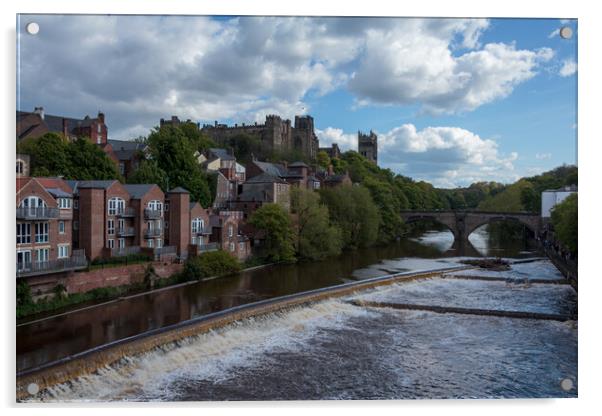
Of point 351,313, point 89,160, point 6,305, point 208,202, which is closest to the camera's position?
point 6,305

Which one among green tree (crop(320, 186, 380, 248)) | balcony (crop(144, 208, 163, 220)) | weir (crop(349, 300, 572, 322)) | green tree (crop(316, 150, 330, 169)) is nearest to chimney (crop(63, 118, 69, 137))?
balcony (crop(144, 208, 163, 220))

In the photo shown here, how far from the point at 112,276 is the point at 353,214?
19531 millimetres

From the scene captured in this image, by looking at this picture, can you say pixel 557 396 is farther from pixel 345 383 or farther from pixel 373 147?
pixel 373 147

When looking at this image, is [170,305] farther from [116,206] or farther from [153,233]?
[116,206]

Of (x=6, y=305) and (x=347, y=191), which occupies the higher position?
(x=347, y=191)

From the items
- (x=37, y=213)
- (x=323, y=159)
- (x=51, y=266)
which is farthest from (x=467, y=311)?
(x=323, y=159)

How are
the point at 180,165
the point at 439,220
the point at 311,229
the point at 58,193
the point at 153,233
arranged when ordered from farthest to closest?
the point at 439,220, the point at 311,229, the point at 180,165, the point at 153,233, the point at 58,193

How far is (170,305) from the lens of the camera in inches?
708

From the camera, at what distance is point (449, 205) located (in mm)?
59625

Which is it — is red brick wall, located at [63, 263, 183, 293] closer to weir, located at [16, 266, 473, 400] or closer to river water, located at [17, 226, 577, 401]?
river water, located at [17, 226, 577, 401]

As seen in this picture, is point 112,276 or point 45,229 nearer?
point 45,229

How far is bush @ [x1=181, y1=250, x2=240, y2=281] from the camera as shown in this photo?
862 inches

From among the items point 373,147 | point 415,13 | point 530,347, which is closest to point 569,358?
point 530,347

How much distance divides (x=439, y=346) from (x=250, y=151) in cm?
4262
